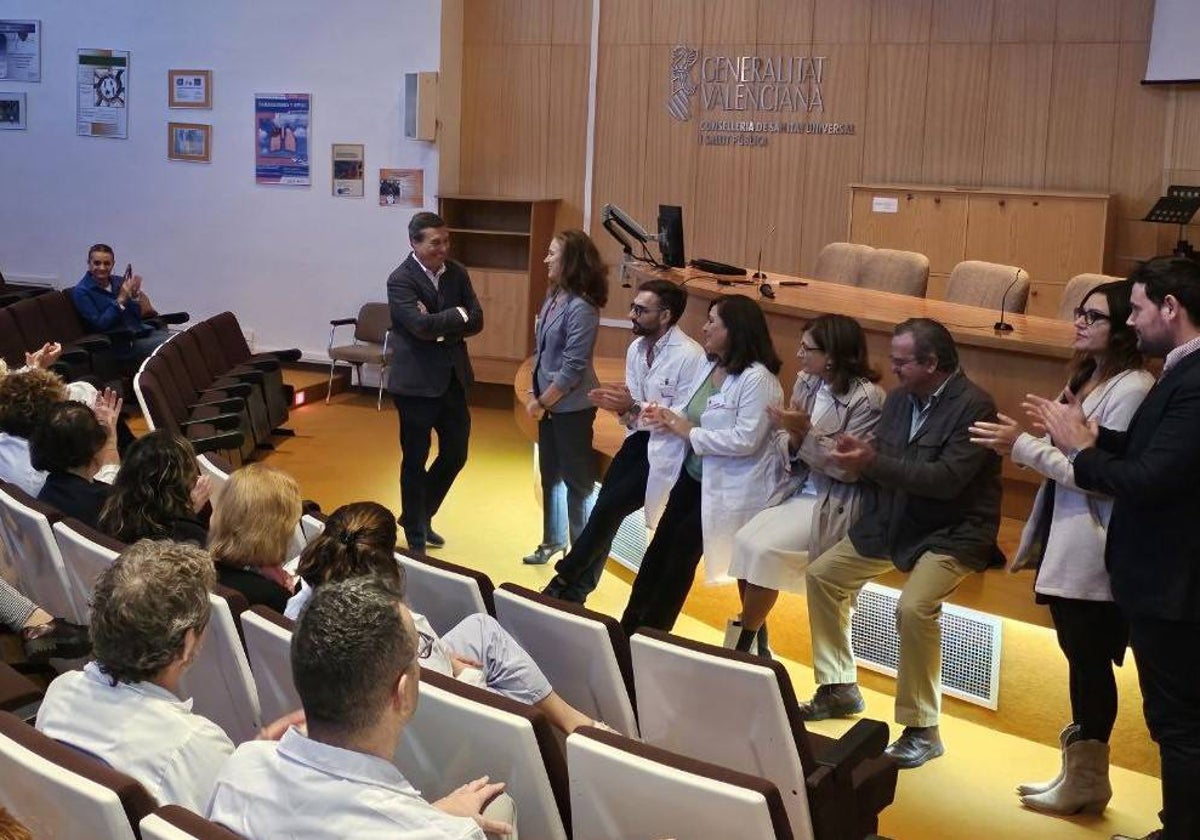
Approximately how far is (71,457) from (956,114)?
23.0 ft

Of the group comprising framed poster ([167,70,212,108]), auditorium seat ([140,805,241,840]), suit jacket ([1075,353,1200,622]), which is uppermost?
framed poster ([167,70,212,108])

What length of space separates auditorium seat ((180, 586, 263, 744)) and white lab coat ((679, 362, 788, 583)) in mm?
2123

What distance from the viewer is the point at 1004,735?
15.5 feet

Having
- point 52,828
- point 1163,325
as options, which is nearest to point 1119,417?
point 1163,325

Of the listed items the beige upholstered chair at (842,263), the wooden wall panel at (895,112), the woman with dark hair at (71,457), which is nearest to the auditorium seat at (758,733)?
the woman with dark hair at (71,457)

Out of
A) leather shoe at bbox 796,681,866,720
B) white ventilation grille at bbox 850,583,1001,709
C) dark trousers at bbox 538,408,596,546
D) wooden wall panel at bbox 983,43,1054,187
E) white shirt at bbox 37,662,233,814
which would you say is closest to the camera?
white shirt at bbox 37,662,233,814

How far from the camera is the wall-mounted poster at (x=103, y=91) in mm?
11273

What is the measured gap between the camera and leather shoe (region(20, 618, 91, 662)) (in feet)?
12.1

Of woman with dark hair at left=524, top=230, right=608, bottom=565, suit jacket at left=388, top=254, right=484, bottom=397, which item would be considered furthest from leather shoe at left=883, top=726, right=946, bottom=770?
suit jacket at left=388, top=254, right=484, bottom=397

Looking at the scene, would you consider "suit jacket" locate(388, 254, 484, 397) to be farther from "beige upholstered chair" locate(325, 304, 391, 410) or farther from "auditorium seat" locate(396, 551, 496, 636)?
"beige upholstered chair" locate(325, 304, 391, 410)

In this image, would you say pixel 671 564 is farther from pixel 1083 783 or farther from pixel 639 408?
pixel 1083 783

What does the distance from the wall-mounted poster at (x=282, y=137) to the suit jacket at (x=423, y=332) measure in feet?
16.0

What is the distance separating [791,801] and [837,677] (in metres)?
1.71

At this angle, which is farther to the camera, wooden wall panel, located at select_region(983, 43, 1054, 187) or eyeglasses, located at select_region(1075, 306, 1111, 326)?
wooden wall panel, located at select_region(983, 43, 1054, 187)
